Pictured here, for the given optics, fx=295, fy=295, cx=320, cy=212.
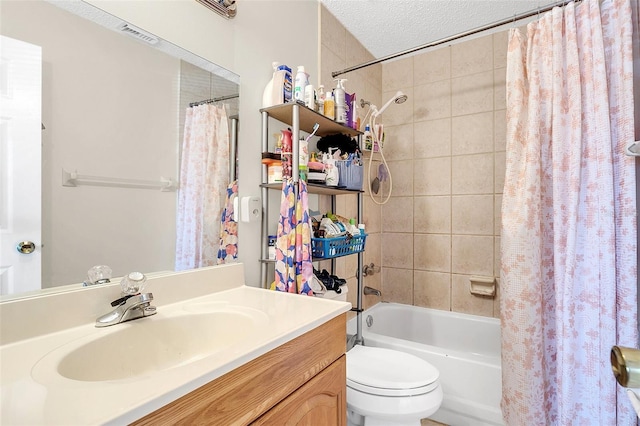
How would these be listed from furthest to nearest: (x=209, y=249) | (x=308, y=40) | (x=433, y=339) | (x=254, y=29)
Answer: (x=433, y=339), (x=308, y=40), (x=254, y=29), (x=209, y=249)

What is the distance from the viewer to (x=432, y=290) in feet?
7.07

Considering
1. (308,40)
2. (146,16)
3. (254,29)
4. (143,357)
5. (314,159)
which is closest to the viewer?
(143,357)

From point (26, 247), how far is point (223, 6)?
1.00m

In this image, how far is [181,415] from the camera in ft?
1.53

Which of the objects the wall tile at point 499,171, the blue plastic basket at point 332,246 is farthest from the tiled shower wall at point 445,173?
the blue plastic basket at point 332,246

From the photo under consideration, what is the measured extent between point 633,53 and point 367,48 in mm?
1428

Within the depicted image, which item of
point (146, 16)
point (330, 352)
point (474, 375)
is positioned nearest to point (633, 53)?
point (474, 375)

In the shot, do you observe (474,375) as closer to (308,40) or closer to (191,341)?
(191,341)

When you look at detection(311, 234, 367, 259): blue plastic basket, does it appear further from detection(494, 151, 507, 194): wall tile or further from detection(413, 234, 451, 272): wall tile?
detection(494, 151, 507, 194): wall tile

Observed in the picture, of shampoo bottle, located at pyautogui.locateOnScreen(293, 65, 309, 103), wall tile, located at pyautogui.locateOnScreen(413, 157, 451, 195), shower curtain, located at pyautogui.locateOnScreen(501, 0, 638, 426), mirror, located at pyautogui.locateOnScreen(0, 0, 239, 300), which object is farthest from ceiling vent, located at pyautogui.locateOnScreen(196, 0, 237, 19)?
wall tile, located at pyautogui.locateOnScreen(413, 157, 451, 195)

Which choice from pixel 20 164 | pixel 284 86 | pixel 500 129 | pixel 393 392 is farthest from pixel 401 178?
pixel 20 164

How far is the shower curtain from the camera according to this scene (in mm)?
1106

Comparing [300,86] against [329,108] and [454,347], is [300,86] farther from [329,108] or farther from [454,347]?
[454,347]

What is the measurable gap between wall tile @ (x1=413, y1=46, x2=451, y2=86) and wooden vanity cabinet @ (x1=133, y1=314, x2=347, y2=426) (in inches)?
78.3
